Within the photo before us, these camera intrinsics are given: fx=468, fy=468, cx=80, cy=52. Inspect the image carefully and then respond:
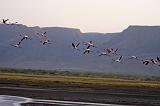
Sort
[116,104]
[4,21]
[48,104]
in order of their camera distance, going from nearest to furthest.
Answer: [4,21]
[48,104]
[116,104]

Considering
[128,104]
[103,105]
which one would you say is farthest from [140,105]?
[103,105]

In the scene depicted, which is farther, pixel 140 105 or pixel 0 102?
pixel 140 105

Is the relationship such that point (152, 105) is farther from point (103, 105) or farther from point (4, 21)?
point (4, 21)

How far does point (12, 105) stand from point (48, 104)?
15.3 feet

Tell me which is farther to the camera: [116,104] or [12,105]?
[116,104]

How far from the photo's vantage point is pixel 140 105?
5334 centimetres

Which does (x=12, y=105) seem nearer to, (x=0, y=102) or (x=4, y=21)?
(x=0, y=102)

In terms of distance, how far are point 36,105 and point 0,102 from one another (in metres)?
3.59

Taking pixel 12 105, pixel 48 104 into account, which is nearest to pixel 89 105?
pixel 48 104

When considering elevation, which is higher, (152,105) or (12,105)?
(152,105)

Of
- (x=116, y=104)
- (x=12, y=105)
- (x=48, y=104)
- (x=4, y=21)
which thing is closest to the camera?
(x=4, y=21)

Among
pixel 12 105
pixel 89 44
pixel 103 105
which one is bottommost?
pixel 12 105

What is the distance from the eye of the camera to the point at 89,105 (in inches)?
1962

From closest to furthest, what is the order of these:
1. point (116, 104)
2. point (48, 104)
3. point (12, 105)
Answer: point (12, 105)
point (48, 104)
point (116, 104)
